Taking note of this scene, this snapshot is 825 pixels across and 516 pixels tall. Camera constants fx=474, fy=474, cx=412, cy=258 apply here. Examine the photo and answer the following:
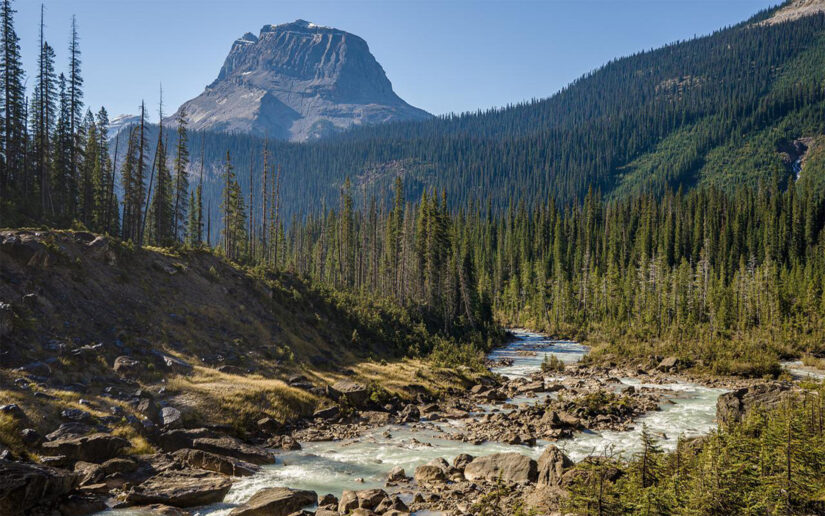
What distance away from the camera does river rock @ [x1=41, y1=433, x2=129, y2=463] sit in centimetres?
1847

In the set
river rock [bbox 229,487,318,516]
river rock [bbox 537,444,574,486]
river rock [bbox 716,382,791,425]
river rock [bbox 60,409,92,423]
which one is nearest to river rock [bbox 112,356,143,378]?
river rock [bbox 60,409,92,423]

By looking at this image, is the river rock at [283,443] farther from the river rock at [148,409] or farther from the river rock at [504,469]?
the river rock at [504,469]

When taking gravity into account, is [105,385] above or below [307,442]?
above

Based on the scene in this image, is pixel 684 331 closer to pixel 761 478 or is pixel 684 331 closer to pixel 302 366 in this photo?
pixel 302 366

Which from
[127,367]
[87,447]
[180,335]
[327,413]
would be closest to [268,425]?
[327,413]

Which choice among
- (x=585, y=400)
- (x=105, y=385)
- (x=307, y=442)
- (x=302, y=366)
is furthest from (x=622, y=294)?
(x=105, y=385)

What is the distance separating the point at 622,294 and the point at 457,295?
3525cm

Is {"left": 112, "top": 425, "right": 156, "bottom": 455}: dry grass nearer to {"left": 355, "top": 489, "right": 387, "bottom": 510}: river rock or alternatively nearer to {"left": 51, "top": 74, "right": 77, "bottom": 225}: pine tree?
{"left": 355, "top": 489, "right": 387, "bottom": 510}: river rock

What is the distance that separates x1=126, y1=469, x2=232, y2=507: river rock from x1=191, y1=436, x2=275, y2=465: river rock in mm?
2519

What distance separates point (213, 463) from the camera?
19438 millimetres

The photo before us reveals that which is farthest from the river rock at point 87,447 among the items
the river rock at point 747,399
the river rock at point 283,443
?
the river rock at point 747,399

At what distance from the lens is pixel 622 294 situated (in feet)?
290

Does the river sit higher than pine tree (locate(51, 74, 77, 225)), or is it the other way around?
pine tree (locate(51, 74, 77, 225))

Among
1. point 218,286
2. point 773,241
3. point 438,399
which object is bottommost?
point 438,399
